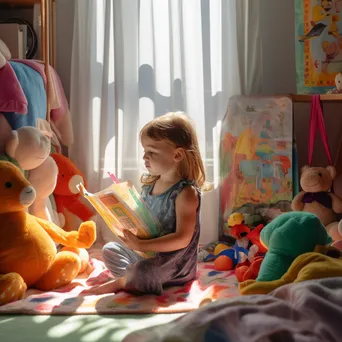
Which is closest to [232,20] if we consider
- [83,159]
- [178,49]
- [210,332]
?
[178,49]

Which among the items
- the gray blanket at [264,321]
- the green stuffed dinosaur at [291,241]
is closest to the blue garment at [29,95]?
the green stuffed dinosaur at [291,241]

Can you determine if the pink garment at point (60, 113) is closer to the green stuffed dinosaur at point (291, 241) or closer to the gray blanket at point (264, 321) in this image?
the green stuffed dinosaur at point (291, 241)

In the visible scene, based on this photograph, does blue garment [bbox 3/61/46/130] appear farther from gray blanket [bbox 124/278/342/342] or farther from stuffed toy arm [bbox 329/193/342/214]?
gray blanket [bbox 124/278/342/342]

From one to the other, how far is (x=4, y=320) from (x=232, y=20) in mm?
1504

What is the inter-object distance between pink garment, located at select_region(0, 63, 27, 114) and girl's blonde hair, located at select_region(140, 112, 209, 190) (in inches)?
16.6

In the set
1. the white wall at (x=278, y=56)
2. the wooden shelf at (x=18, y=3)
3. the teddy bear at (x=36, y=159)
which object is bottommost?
the teddy bear at (x=36, y=159)

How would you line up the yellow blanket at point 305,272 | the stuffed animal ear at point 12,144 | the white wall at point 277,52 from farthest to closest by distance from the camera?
the white wall at point 277,52 → the stuffed animal ear at point 12,144 → the yellow blanket at point 305,272

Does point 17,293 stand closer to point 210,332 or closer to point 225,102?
point 210,332

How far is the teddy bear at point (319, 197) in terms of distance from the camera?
7.27 feet

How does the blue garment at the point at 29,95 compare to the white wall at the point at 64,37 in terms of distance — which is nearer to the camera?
the blue garment at the point at 29,95

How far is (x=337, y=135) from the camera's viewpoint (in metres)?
2.54

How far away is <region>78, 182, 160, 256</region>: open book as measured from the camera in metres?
1.66

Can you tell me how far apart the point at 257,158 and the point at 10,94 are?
38.1 inches

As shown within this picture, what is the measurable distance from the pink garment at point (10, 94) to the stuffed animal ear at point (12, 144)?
0.08 metres
